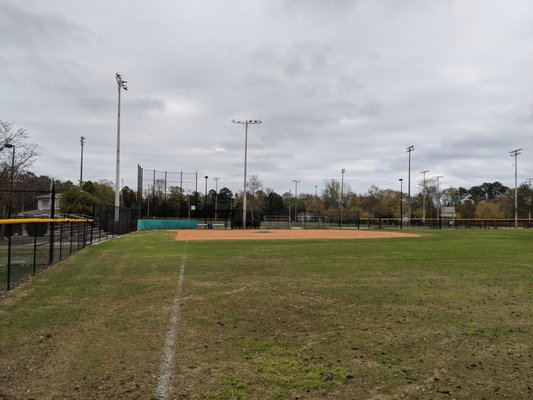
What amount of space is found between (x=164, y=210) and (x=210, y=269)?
47228 millimetres

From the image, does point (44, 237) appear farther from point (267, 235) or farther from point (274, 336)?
point (267, 235)

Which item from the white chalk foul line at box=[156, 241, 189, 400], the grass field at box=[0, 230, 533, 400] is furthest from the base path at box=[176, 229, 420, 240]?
the white chalk foul line at box=[156, 241, 189, 400]

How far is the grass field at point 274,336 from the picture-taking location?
14.4 ft

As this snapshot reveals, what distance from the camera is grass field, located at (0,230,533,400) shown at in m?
4.38

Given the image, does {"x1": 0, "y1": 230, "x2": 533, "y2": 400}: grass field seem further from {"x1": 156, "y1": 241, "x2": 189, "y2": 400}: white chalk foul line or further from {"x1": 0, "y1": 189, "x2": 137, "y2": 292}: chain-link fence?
{"x1": 0, "y1": 189, "x2": 137, "y2": 292}: chain-link fence

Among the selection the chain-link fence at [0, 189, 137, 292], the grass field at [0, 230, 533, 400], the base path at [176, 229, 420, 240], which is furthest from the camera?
the base path at [176, 229, 420, 240]

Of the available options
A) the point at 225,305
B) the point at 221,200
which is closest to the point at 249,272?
the point at 225,305

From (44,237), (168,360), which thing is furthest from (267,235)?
(168,360)

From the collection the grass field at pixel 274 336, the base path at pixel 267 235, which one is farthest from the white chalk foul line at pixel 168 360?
the base path at pixel 267 235

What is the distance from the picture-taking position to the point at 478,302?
8516 millimetres

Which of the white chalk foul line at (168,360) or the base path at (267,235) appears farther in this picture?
the base path at (267,235)

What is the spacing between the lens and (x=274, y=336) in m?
6.14

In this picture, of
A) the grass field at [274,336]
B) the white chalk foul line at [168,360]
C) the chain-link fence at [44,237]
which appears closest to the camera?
the white chalk foul line at [168,360]

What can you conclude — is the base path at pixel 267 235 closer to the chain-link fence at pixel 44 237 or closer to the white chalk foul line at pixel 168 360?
the chain-link fence at pixel 44 237
